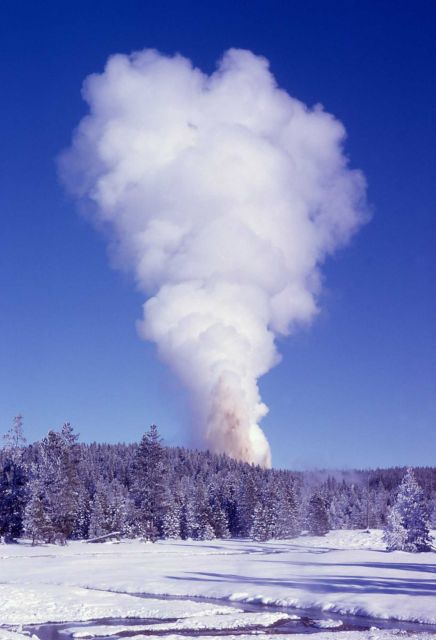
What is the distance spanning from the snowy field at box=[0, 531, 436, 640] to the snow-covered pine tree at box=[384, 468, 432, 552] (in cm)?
1334

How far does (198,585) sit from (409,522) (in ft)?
136

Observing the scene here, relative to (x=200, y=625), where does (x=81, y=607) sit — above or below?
above

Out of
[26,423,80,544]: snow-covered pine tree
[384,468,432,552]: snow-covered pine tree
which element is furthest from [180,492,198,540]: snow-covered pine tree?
[384,468,432,552]: snow-covered pine tree

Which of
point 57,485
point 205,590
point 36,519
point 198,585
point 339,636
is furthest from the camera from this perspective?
point 57,485

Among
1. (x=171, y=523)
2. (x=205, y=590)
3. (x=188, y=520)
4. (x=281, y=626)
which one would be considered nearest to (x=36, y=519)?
(x=171, y=523)

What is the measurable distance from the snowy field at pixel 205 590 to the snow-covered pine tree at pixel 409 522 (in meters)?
13.3

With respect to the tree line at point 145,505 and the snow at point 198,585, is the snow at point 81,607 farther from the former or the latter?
the tree line at point 145,505

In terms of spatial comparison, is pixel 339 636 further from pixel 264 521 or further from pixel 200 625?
pixel 264 521

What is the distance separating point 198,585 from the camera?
36.8 metres

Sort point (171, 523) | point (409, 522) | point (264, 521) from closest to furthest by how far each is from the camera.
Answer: point (409, 522)
point (171, 523)
point (264, 521)

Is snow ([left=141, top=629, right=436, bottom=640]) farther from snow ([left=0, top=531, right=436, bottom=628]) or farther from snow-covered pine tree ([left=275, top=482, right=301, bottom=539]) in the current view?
snow-covered pine tree ([left=275, top=482, right=301, bottom=539])

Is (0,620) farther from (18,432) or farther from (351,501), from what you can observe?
(351,501)

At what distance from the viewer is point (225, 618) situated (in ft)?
88.0

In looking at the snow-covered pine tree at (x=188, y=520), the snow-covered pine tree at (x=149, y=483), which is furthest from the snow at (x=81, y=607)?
the snow-covered pine tree at (x=188, y=520)
